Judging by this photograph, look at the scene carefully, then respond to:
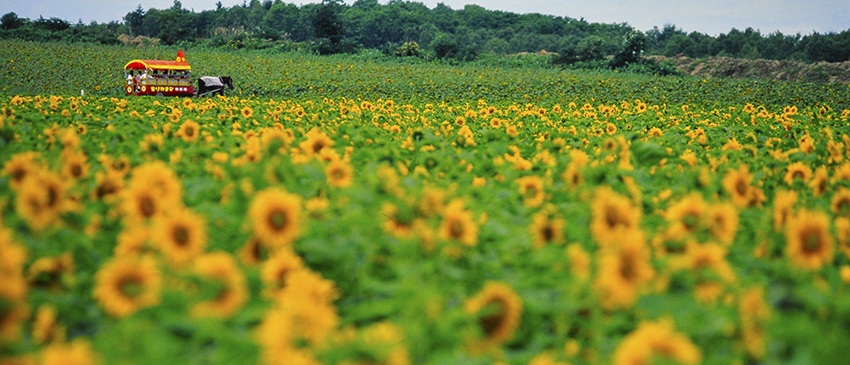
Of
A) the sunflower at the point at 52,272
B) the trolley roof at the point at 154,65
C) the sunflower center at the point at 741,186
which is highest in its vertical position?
the trolley roof at the point at 154,65

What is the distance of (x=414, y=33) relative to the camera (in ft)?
301

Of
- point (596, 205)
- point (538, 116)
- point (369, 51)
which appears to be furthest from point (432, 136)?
point (369, 51)

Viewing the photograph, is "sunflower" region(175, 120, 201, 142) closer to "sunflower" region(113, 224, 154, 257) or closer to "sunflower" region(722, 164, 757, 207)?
"sunflower" region(113, 224, 154, 257)

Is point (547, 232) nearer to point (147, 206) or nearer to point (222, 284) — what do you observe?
point (222, 284)

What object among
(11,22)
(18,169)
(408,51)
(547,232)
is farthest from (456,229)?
(11,22)

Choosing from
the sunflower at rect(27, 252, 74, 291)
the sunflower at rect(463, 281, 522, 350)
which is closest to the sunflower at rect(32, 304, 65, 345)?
the sunflower at rect(27, 252, 74, 291)

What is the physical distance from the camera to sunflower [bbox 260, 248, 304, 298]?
4.80 ft

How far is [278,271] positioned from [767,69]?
32748 mm

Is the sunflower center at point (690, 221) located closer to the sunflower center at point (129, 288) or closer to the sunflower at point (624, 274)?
the sunflower at point (624, 274)

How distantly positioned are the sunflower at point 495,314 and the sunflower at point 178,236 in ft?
2.65

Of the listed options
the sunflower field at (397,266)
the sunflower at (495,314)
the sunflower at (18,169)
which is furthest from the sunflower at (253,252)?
the sunflower at (18,169)

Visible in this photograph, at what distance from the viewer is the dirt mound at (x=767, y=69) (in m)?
24.6

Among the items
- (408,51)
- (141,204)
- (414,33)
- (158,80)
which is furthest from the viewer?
(414,33)

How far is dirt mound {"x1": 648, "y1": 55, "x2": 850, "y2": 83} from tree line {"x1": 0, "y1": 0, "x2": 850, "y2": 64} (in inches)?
154
